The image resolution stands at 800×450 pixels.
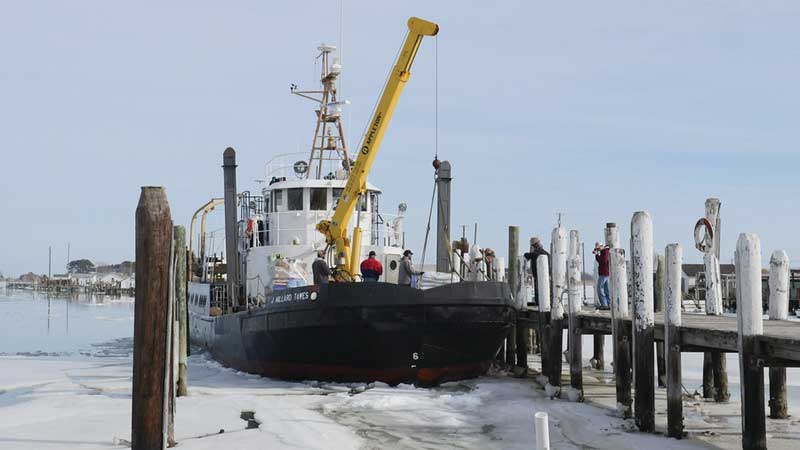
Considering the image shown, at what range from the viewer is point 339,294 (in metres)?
15.1

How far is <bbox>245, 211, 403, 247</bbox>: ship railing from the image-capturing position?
20.0 m

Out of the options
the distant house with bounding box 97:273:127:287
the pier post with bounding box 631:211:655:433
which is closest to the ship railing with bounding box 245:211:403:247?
the pier post with bounding box 631:211:655:433

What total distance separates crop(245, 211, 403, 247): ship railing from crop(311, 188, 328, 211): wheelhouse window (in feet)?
0.51

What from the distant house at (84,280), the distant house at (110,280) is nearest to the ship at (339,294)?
the distant house at (110,280)

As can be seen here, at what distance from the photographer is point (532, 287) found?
20219 millimetres

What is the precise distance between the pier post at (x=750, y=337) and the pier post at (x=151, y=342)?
5.94 metres

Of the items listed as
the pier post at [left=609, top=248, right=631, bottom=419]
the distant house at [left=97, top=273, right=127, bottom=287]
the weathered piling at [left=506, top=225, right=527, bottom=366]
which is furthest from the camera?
the distant house at [left=97, top=273, right=127, bottom=287]

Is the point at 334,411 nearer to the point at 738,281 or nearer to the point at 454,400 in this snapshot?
the point at 454,400

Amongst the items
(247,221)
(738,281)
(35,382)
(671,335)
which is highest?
(247,221)

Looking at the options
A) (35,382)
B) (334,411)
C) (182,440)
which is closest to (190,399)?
(334,411)

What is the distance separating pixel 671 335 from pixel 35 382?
12.6 meters

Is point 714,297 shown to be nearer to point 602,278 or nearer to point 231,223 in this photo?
point 602,278

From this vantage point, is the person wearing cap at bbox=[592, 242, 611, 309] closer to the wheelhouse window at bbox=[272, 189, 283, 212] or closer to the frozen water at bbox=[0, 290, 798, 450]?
the frozen water at bbox=[0, 290, 798, 450]

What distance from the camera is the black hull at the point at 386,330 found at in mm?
14938
